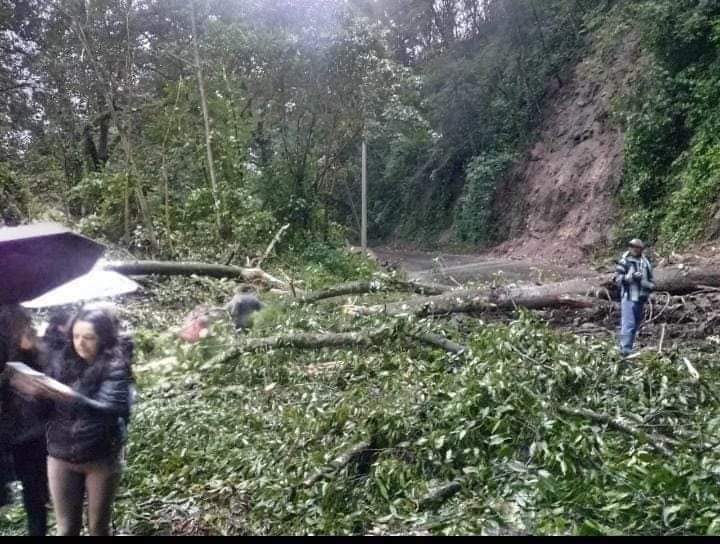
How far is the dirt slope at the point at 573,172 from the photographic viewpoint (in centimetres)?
558

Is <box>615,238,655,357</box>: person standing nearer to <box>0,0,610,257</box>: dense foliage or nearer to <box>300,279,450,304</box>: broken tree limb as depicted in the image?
<box>0,0,610,257</box>: dense foliage

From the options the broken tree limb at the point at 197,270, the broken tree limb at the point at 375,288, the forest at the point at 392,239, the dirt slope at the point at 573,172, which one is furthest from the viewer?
the broken tree limb at the point at 375,288

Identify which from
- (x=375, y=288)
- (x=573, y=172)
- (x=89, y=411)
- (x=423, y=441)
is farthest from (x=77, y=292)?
(x=573, y=172)

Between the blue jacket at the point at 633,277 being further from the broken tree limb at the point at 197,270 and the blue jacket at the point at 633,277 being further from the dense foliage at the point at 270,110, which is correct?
the broken tree limb at the point at 197,270

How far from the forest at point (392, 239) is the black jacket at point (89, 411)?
0.35 m

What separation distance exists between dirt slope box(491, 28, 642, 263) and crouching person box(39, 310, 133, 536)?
4724mm

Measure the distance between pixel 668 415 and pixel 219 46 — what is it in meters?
7.81

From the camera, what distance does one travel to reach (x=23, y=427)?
1737 millimetres

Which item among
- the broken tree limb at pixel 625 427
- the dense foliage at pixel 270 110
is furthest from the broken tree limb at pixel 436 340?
the dense foliage at pixel 270 110

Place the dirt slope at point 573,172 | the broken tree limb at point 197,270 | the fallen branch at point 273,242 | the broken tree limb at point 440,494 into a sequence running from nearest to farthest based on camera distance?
the broken tree limb at point 440,494
the broken tree limb at point 197,270
the dirt slope at point 573,172
the fallen branch at point 273,242

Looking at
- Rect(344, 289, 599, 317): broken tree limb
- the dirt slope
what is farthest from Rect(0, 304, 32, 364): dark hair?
the dirt slope

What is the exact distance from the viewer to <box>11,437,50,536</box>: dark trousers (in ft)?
5.83

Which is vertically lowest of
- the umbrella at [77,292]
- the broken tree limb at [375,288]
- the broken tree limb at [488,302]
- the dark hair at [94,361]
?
the broken tree limb at [488,302]

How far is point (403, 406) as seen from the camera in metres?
3.30
